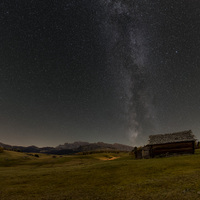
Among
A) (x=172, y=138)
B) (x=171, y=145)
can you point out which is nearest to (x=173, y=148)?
(x=171, y=145)

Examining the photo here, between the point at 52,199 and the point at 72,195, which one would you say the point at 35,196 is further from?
the point at 72,195

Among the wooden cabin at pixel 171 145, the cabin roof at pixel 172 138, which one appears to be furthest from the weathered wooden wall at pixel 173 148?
the cabin roof at pixel 172 138

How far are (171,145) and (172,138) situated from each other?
196 centimetres

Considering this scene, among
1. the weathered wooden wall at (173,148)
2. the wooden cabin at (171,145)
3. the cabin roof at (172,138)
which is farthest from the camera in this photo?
the cabin roof at (172,138)

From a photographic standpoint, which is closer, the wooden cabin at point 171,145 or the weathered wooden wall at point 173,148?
the weathered wooden wall at point 173,148

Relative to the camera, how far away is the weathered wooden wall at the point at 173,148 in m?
32.9

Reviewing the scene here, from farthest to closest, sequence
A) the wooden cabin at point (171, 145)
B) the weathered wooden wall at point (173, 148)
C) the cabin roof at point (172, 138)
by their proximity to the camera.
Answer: the cabin roof at point (172, 138) < the wooden cabin at point (171, 145) < the weathered wooden wall at point (173, 148)

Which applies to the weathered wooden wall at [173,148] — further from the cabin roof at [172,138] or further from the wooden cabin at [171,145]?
the cabin roof at [172,138]

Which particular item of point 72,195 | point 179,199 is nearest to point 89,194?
point 72,195

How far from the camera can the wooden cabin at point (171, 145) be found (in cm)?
3306

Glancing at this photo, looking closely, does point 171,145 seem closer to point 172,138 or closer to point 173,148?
point 173,148

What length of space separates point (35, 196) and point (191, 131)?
3501 cm

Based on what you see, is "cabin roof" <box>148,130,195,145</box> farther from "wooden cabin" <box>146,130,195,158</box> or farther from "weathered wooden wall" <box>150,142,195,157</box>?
"weathered wooden wall" <box>150,142,195,157</box>

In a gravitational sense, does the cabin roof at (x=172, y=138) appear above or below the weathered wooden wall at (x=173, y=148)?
above
